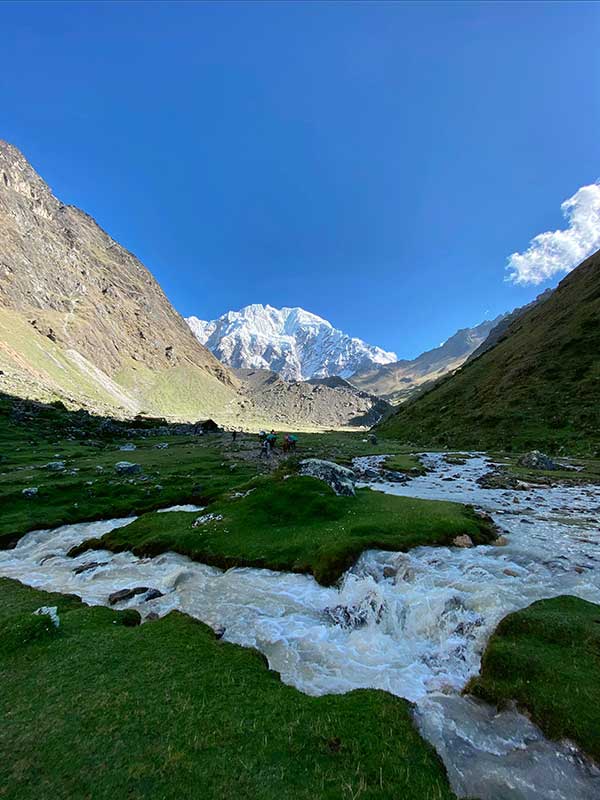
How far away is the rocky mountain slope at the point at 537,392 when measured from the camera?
6384 centimetres

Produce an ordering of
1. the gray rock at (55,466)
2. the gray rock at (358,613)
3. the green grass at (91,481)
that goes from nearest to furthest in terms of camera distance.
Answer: the gray rock at (358,613)
the green grass at (91,481)
the gray rock at (55,466)

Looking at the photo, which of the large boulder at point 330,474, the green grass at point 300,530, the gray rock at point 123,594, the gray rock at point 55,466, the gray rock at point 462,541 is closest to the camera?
the gray rock at point 123,594

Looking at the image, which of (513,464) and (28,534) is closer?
(28,534)

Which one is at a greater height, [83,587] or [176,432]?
[176,432]

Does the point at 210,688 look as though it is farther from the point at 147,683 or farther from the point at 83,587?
the point at 83,587

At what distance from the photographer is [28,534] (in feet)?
84.8

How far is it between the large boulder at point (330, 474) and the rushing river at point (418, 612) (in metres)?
9.77

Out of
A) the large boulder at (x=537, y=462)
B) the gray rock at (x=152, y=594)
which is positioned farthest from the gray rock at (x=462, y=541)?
the large boulder at (x=537, y=462)

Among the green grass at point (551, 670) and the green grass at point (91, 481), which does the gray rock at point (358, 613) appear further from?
the green grass at point (91, 481)

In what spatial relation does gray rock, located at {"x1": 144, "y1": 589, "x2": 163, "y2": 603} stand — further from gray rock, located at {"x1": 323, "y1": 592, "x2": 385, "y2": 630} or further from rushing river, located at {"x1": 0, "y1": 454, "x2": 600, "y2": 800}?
gray rock, located at {"x1": 323, "y1": 592, "x2": 385, "y2": 630}

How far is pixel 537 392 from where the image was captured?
76.9 m

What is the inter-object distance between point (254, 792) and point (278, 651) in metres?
5.88

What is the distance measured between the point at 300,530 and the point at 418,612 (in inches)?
357

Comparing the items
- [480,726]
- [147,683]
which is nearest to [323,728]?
[480,726]
